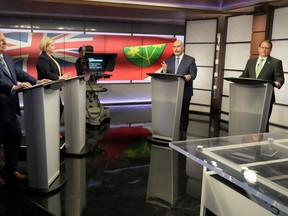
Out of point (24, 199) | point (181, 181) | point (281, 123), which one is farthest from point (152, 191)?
point (281, 123)

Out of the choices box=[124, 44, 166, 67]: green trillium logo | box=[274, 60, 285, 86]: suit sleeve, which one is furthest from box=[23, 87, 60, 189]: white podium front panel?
box=[124, 44, 166, 67]: green trillium logo

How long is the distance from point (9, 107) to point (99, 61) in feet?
9.81

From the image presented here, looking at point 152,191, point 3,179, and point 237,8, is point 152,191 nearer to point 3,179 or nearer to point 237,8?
point 3,179

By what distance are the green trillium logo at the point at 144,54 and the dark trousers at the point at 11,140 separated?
17.2 feet

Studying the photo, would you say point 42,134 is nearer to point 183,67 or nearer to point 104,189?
point 104,189

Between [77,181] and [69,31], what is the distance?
16.6 ft

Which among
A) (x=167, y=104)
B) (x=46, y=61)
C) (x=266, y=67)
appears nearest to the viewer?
(x=46, y=61)

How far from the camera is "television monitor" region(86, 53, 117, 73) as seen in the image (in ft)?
17.5

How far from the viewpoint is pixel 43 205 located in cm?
245

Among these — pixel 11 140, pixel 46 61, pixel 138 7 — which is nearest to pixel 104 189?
pixel 11 140

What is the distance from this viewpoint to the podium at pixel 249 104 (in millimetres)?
3344

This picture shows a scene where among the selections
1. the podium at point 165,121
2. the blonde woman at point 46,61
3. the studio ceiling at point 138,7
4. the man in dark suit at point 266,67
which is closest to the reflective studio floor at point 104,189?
the podium at point 165,121

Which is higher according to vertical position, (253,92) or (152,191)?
(253,92)

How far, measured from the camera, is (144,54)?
788cm
